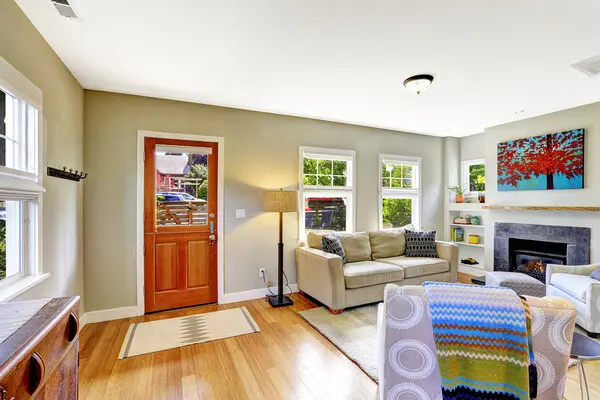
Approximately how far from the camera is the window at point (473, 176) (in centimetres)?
503

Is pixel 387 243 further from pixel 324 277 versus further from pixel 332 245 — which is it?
pixel 324 277

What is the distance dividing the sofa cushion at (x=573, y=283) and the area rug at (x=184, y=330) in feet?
10.1

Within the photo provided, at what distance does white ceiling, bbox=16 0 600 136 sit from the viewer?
177 cm

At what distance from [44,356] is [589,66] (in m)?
3.97

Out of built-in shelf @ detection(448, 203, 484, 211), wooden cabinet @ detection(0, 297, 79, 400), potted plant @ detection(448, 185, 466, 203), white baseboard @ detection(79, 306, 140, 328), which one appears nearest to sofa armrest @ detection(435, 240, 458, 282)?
built-in shelf @ detection(448, 203, 484, 211)

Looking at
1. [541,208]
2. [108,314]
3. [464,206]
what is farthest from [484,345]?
[464,206]

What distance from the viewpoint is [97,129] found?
9.90 ft

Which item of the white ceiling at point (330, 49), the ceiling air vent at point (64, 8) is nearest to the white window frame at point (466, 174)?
the white ceiling at point (330, 49)

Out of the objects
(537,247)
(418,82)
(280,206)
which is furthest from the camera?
(537,247)

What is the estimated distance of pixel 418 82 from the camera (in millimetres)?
2688

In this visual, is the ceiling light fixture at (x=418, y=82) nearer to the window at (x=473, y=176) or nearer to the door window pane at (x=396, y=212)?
the door window pane at (x=396, y=212)

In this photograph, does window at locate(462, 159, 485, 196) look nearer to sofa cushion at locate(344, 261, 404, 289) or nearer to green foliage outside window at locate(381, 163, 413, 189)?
green foliage outside window at locate(381, 163, 413, 189)

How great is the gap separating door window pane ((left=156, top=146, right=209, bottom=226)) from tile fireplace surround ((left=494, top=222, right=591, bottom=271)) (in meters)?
4.27

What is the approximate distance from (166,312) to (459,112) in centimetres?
437
